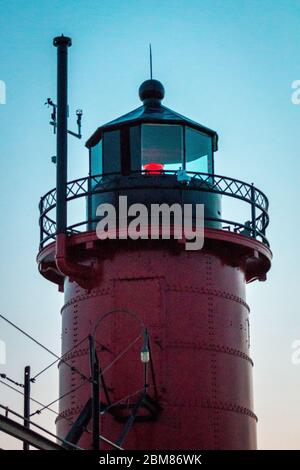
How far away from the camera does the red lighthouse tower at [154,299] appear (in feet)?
85.3

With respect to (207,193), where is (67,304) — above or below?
below

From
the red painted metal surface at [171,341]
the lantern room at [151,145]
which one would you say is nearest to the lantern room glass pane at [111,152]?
the lantern room at [151,145]

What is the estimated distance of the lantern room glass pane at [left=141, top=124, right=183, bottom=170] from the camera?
27641 mm

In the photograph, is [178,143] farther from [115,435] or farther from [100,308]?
[115,435]

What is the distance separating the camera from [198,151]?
92.7 feet

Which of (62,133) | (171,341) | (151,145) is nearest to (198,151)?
(151,145)

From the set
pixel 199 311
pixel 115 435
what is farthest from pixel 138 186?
pixel 115 435

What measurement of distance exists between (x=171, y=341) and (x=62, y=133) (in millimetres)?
5081

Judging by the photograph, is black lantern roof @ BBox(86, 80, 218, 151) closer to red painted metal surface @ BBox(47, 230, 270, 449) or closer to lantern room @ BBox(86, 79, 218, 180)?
lantern room @ BBox(86, 79, 218, 180)

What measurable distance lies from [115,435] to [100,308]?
2.76 m

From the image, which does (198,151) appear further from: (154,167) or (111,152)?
(111,152)

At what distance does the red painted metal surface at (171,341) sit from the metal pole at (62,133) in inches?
37.7

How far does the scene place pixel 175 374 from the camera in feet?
85.9

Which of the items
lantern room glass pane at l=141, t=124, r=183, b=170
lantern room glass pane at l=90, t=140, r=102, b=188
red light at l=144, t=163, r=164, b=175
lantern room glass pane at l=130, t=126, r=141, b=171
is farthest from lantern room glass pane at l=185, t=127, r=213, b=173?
lantern room glass pane at l=90, t=140, r=102, b=188
